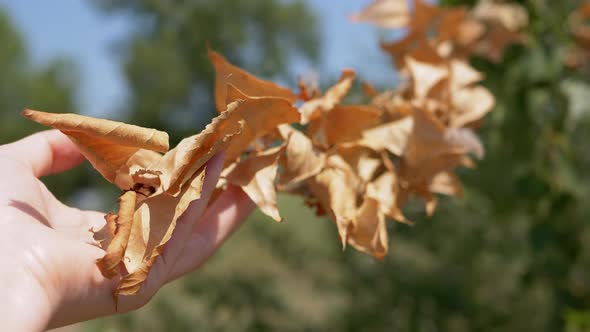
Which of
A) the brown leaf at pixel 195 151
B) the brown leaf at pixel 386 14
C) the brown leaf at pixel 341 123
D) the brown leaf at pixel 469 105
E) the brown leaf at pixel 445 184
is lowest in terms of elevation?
the brown leaf at pixel 445 184

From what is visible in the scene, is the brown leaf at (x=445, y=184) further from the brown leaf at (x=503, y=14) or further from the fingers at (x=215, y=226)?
the brown leaf at (x=503, y=14)

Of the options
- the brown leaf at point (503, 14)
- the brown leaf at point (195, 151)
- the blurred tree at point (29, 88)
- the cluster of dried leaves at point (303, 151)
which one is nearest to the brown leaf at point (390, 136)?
the cluster of dried leaves at point (303, 151)

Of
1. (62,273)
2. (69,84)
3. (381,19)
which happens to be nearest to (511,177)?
(381,19)

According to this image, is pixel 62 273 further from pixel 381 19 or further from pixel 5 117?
pixel 5 117

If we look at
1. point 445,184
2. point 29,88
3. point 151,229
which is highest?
point 151,229

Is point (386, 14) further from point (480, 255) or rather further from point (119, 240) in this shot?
point (480, 255)

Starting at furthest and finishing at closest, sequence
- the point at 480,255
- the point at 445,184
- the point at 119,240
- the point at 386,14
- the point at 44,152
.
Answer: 1. the point at 480,255
2. the point at 386,14
3. the point at 445,184
4. the point at 44,152
5. the point at 119,240

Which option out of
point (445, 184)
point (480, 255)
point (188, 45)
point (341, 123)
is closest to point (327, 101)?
point (341, 123)
